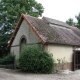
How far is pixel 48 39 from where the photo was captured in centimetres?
1908

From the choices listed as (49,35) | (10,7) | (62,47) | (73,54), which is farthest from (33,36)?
(10,7)

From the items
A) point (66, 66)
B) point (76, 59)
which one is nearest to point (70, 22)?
point (76, 59)

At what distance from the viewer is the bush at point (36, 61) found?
17391 mm

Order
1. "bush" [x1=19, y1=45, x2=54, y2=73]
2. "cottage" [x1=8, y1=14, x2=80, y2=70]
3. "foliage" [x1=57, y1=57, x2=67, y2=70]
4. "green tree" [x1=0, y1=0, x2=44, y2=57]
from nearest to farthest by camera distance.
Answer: "bush" [x1=19, y1=45, x2=54, y2=73] < "cottage" [x1=8, y1=14, x2=80, y2=70] < "foliage" [x1=57, y1=57, x2=67, y2=70] < "green tree" [x1=0, y1=0, x2=44, y2=57]

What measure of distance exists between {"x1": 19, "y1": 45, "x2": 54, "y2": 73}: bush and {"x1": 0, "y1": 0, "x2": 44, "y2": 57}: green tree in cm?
1324

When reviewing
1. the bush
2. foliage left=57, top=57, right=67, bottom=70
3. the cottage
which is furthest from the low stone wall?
the bush

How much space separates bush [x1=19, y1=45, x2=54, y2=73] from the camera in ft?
57.1

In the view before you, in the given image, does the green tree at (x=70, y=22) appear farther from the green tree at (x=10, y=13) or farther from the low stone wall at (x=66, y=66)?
the low stone wall at (x=66, y=66)

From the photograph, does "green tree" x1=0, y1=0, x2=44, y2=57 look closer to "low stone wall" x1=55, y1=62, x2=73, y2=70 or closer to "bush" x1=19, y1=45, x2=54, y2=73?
"low stone wall" x1=55, y1=62, x2=73, y2=70

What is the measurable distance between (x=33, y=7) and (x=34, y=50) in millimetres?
17221

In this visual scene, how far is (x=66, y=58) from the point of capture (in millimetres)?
21141

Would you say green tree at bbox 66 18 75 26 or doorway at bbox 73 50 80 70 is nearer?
doorway at bbox 73 50 80 70

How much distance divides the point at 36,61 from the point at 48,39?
117 inches

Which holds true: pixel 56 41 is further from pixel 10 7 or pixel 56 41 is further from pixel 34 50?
pixel 10 7
